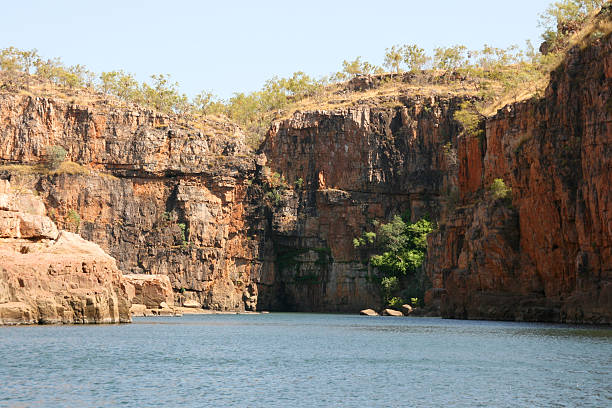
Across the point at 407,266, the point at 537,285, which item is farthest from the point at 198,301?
the point at 537,285

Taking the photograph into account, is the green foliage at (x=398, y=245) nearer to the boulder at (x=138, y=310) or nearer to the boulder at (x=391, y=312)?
the boulder at (x=391, y=312)

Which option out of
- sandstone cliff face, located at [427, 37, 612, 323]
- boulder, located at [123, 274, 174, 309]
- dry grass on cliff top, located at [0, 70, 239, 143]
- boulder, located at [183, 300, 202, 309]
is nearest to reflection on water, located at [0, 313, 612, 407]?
sandstone cliff face, located at [427, 37, 612, 323]

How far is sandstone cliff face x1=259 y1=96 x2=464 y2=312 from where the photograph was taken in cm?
12575

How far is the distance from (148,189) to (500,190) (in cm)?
5985

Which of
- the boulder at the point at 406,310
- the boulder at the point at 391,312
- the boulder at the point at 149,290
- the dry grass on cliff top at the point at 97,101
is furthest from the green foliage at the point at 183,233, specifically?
the boulder at the point at 406,310

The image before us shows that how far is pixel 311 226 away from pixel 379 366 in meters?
88.6

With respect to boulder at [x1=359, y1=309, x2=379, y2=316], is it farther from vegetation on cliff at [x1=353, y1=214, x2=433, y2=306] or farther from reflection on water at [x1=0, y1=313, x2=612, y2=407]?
reflection on water at [x1=0, y1=313, x2=612, y2=407]

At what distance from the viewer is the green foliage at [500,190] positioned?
268 feet

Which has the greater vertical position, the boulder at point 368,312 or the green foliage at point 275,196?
the green foliage at point 275,196

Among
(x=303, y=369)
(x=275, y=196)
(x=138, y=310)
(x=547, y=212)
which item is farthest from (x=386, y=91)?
(x=303, y=369)

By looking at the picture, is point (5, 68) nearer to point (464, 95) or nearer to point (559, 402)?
point (464, 95)

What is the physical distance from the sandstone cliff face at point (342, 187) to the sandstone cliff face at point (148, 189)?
6516 millimetres

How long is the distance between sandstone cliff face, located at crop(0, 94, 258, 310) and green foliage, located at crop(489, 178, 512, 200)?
174ft

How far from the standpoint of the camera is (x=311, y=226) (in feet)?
417
